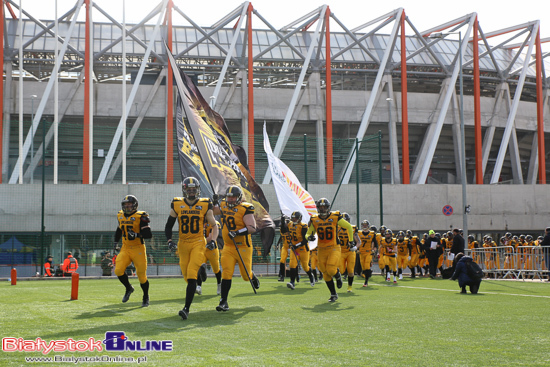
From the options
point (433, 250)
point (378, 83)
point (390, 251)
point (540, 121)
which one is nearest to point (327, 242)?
point (390, 251)

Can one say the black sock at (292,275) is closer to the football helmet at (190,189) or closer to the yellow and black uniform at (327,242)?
the yellow and black uniform at (327,242)

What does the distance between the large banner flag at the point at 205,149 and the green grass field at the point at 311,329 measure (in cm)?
450

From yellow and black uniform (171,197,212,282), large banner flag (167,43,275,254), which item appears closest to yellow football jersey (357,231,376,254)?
large banner flag (167,43,275,254)

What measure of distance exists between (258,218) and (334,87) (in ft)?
110

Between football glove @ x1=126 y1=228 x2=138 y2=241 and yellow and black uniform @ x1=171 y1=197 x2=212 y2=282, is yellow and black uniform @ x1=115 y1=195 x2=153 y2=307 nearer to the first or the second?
football glove @ x1=126 y1=228 x2=138 y2=241

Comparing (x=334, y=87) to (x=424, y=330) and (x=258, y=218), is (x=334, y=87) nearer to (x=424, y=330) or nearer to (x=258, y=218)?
(x=258, y=218)

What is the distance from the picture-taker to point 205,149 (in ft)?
53.6

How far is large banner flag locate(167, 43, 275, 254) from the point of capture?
1634 cm

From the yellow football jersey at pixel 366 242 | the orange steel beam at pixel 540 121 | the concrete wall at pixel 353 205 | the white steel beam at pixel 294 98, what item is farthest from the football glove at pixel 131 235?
the orange steel beam at pixel 540 121

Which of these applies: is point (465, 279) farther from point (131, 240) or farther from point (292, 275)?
point (131, 240)

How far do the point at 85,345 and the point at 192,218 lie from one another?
13.3ft

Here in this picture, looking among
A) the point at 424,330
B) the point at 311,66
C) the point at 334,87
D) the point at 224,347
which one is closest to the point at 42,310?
the point at 224,347

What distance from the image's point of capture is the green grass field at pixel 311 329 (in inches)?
243

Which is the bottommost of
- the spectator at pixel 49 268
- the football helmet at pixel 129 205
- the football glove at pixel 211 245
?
the spectator at pixel 49 268
